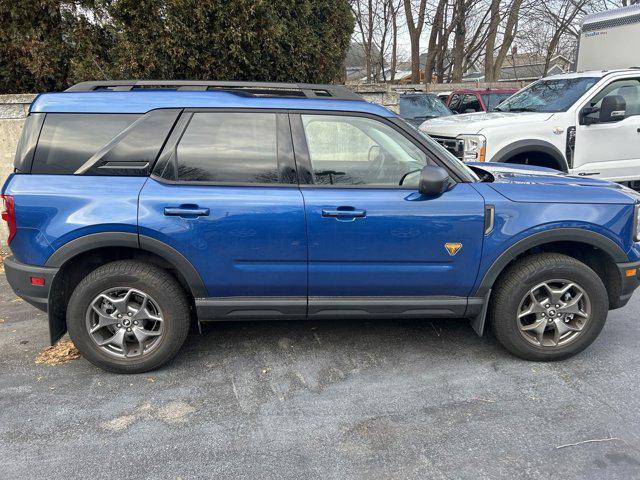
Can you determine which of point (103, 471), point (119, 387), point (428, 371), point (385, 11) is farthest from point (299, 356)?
point (385, 11)

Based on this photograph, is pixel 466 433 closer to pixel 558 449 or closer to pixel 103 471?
pixel 558 449

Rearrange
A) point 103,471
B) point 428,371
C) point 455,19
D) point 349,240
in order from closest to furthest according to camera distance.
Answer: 1. point 103,471
2. point 349,240
3. point 428,371
4. point 455,19

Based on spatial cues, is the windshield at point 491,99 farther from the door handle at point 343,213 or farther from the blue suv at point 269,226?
the door handle at point 343,213

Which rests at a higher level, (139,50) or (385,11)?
(385,11)

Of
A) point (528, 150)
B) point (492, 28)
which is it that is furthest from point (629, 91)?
point (492, 28)

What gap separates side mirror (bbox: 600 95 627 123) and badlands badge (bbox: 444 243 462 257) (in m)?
4.64

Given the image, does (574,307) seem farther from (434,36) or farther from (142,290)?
(434,36)

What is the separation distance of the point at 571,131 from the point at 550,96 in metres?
0.87

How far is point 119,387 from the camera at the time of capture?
3199 mm

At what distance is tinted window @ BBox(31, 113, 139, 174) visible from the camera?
3.11 meters

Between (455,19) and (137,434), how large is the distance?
21602 millimetres

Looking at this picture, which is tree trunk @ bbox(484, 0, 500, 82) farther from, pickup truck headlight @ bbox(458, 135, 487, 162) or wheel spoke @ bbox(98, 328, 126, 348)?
wheel spoke @ bbox(98, 328, 126, 348)

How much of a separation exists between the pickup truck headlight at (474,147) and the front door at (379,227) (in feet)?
10.6

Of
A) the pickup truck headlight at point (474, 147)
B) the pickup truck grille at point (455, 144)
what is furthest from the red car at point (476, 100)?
the pickup truck headlight at point (474, 147)
